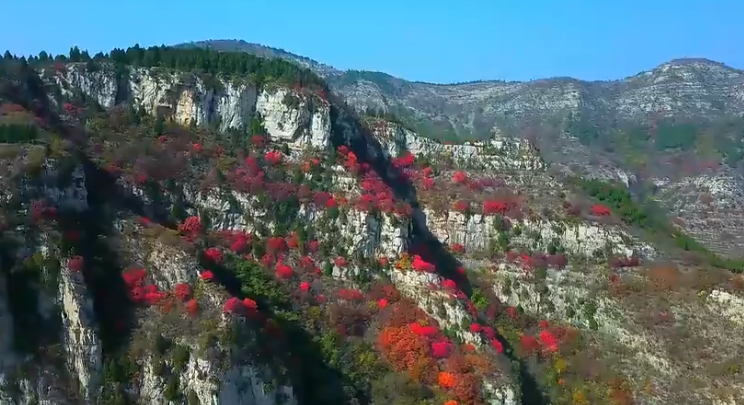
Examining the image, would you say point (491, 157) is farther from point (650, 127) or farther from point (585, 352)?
point (650, 127)

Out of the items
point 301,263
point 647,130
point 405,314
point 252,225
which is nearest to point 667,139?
point 647,130

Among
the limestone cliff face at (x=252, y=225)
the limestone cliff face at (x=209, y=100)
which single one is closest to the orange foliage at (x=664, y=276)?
the limestone cliff face at (x=252, y=225)

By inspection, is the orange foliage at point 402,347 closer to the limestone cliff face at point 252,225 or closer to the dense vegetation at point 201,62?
the limestone cliff face at point 252,225

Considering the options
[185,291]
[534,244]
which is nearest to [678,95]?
[534,244]

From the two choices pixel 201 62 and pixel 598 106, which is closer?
pixel 201 62

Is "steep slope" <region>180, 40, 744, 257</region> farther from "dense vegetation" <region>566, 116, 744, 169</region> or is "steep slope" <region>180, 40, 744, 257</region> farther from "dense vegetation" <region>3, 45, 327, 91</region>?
"dense vegetation" <region>3, 45, 327, 91</region>

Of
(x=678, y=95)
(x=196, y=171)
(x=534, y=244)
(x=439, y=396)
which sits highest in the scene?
(x=678, y=95)

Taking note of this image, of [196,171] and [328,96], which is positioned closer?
[196,171]

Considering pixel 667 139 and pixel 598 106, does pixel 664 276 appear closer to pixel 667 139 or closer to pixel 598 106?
pixel 667 139
